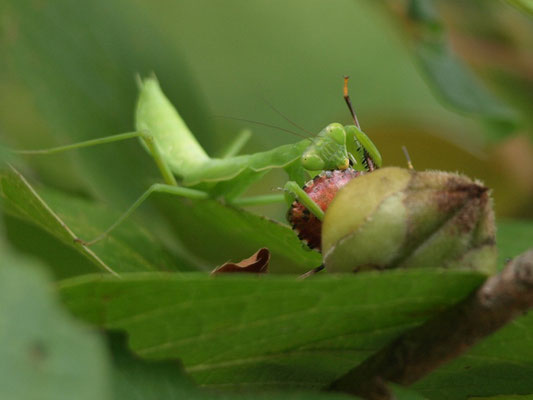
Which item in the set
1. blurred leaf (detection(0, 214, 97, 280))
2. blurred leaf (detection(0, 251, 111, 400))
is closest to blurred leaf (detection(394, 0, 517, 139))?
blurred leaf (detection(0, 214, 97, 280))

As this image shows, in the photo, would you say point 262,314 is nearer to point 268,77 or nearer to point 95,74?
point 95,74

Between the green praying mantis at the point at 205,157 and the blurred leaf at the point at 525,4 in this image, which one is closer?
the blurred leaf at the point at 525,4

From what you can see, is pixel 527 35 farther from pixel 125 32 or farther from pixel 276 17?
pixel 125 32

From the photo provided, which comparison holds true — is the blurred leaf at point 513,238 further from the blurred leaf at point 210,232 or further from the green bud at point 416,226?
the green bud at point 416,226

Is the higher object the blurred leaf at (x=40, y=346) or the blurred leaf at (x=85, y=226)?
the blurred leaf at (x=40, y=346)

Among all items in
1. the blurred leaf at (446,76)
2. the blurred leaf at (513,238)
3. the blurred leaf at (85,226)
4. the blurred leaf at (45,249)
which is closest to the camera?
the blurred leaf at (85,226)

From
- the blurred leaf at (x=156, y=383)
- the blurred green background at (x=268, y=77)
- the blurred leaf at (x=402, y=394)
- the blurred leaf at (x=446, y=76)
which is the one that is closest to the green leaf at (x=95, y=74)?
the blurred green background at (x=268, y=77)

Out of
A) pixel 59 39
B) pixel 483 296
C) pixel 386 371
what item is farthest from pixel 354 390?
pixel 59 39

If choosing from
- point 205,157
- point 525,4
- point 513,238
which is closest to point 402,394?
point 525,4
